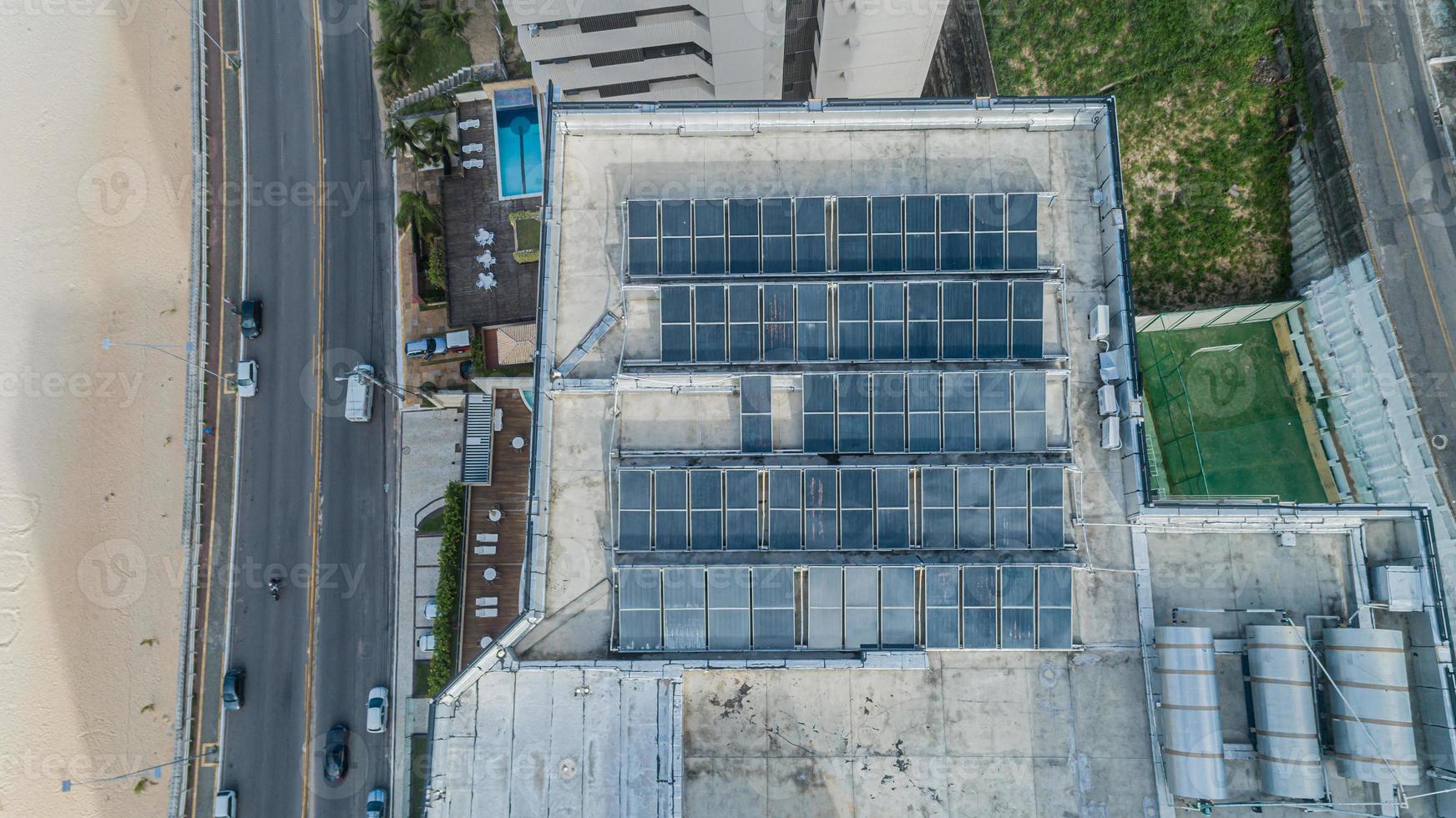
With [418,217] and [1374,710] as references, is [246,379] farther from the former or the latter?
[1374,710]

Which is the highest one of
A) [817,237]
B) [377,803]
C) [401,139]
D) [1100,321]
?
[401,139]

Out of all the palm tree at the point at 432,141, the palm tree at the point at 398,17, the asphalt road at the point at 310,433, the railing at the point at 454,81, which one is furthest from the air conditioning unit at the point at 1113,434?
the palm tree at the point at 398,17

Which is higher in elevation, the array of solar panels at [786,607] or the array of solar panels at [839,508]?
the array of solar panels at [839,508]

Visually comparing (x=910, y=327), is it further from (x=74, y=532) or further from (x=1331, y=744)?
(x=74, y=532)

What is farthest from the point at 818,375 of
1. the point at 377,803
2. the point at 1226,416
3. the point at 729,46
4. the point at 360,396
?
the point at 377,803

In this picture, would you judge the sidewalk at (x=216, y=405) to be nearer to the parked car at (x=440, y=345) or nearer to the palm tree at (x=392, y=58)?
the palm tree at (x=392, y=58)

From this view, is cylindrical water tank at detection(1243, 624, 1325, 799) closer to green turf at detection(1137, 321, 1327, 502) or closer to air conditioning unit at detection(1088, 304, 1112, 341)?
air conditioning unit at detection(1088, 304, 1112, 341)
